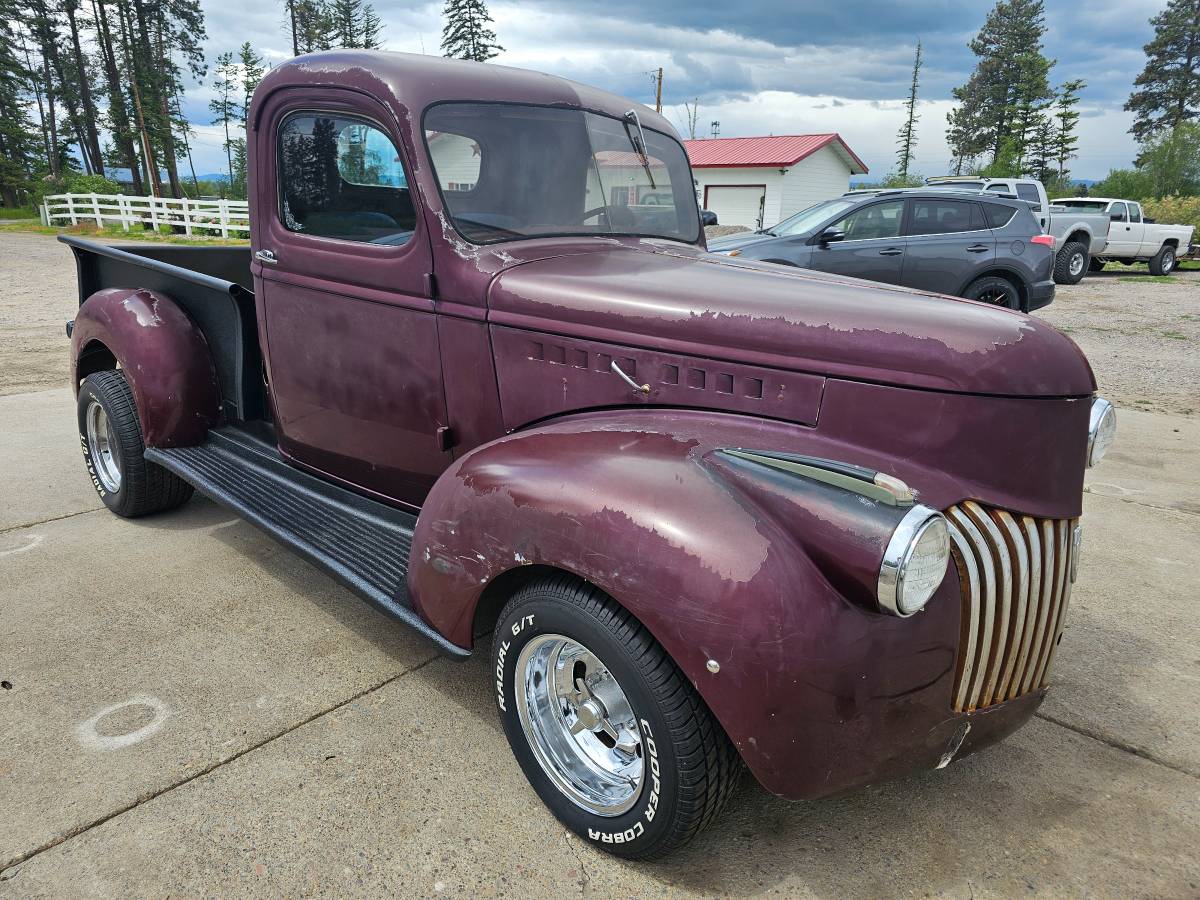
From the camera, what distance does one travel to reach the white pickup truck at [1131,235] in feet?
62.1

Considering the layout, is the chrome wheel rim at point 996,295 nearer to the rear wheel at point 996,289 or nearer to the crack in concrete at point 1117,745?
the rear wheel at point 996,289

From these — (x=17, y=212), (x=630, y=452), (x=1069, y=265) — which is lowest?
(x=1069, y=265)

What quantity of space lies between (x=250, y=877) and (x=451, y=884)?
1.63 ft

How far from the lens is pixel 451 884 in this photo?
201 cm

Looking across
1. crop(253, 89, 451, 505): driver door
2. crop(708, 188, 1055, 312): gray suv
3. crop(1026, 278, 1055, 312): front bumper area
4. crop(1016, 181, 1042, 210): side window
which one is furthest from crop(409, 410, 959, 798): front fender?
crop(1016, 181, 1042, 210): side window

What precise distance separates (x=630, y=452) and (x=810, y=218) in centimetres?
934

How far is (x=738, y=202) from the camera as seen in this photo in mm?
35000

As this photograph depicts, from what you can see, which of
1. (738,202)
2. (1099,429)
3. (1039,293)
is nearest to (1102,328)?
(1039,293)

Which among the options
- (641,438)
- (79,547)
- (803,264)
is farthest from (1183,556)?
(803,264)

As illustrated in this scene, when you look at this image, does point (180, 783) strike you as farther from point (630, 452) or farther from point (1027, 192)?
point (1027, 192)

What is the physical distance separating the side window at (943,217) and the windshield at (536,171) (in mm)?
7794

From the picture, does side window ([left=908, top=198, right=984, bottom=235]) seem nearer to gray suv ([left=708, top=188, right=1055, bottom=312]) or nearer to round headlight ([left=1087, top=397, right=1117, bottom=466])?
gray suv ([left=708, top=188, right=1055, bottom=312])

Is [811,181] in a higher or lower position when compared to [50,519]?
higher

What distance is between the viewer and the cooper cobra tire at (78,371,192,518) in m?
3.87
